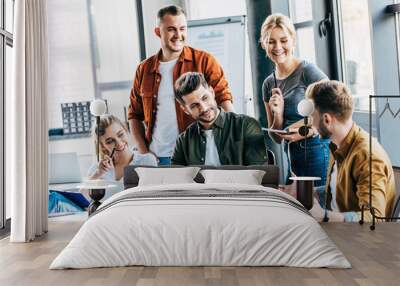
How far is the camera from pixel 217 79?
294 inches

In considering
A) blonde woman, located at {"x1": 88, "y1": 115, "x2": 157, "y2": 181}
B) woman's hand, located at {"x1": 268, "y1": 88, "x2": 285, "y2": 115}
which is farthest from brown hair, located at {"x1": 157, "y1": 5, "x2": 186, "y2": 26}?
woman's hand, located at {"x1": 268, "y1": 88, "x2": 285, "y2": 115}

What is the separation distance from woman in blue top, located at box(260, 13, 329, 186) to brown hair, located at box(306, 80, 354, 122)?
9 centimetres

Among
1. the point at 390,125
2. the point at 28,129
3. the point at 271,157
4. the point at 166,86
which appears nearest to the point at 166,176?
the point at 166,86

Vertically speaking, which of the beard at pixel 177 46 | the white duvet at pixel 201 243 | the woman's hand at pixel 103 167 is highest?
the beard at pixel 177 46

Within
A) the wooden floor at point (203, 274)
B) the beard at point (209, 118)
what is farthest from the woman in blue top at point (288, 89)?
the wooden floor at point (203, 274)

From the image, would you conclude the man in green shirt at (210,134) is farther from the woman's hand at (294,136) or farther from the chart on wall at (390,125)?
the chart on wall at (390,125)

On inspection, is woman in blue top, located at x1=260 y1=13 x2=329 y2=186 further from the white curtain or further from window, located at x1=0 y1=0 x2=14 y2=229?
window, located at x1=0 y1=0 x2=14 y2=229

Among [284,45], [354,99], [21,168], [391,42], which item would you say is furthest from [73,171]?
[391,42]

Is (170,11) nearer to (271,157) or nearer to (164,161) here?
(164,161)

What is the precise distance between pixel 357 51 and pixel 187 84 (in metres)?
2.22

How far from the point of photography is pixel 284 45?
292 inches

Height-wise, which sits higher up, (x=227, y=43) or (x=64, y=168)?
(x=227, y=43)

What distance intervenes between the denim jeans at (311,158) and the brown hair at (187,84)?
1.44m

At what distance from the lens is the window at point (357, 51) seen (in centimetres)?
714
